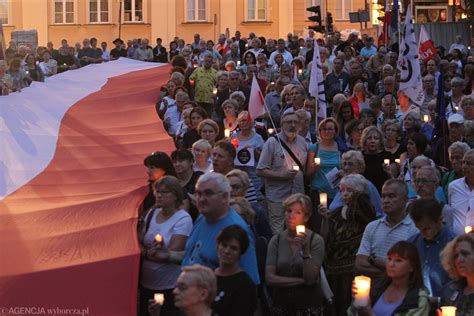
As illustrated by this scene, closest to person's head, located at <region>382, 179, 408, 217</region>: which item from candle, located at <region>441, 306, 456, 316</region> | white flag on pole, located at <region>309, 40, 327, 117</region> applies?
candle, located at <region>441, 306, 456, 316</region>

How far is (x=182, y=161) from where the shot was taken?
1155cm

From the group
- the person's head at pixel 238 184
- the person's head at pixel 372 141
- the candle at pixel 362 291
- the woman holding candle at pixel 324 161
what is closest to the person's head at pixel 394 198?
the person's head at pixel 238 184

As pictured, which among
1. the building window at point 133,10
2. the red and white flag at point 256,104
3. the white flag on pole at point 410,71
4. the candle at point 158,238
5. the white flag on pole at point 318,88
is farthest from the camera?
the building window at point 133,10

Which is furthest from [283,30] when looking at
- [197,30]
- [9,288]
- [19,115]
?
[9,288]

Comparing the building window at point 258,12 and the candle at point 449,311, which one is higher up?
the building window at point 258,12

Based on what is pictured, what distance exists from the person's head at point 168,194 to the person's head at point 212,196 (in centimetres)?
93

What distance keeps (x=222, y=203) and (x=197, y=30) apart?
45.3 metres

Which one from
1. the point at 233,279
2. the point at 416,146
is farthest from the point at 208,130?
A: the point at 233,279

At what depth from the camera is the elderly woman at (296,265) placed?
9.88 meters

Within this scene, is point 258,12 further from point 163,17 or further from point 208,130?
point 208,130

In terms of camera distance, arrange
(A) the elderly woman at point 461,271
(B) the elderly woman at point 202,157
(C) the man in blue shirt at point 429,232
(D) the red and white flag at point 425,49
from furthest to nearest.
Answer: (D) the red and white flag at point 425,49 < (B) the elderly woman at point 202,157 < (C) the man in blue shirt at point 429,232 < (A) the elderly woman at point 461,271

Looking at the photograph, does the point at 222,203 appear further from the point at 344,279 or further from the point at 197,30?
the point at 197,30

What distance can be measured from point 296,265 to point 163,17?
4487cm

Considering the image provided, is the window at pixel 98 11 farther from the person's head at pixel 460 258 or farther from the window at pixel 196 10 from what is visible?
the person's head at pixel 460 258
